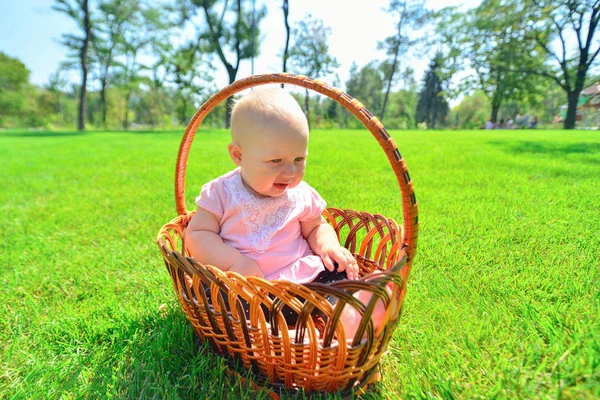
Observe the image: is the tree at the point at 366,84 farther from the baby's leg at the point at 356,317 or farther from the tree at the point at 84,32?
the baby's leg at the point at 356,317

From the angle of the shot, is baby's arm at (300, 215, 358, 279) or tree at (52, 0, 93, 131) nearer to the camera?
baby's arm at (300, 215, 358, 279)

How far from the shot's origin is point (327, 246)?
4.91 ft

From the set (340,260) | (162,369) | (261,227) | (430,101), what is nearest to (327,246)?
(340,260)

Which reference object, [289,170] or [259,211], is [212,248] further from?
[289,170]

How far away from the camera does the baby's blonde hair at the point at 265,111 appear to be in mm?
1237

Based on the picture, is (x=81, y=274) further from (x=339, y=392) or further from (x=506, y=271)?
(x=506, y=271)

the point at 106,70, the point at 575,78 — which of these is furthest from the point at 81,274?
the point at 106,70

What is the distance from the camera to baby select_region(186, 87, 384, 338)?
1.25 metres

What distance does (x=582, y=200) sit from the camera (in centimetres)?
270

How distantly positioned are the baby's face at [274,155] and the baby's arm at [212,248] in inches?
10.5

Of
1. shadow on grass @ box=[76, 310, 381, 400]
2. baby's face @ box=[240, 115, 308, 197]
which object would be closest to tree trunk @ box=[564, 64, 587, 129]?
baby's face @ box=[240, 115, 308, 197]

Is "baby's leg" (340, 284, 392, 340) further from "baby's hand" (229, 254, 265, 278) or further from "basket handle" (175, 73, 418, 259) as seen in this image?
"baby's hand" (229, 254, 265, 278)

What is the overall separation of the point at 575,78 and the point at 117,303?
25.8 m

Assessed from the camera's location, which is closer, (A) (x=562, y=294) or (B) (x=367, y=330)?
(B) (x=367, y=330)
